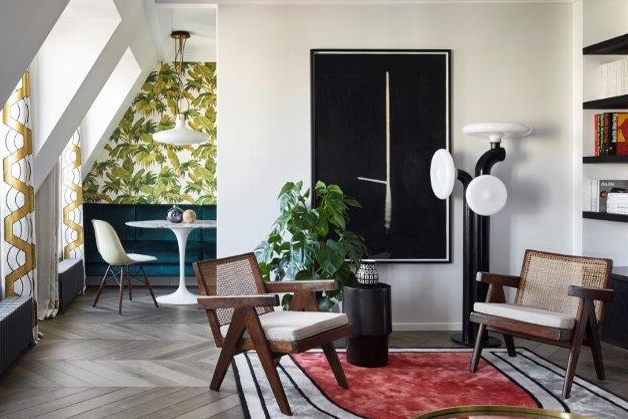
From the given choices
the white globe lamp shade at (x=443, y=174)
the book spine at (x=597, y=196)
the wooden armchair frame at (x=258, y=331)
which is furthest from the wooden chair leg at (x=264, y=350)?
the book spine at (x=597, y=196)

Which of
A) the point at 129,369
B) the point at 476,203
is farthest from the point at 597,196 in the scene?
the point at 129,369

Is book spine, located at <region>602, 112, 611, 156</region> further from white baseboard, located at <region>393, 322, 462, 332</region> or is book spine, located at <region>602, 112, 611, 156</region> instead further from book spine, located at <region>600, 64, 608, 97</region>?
white baseboard, located at <region>393, 322, 462, 332</region>

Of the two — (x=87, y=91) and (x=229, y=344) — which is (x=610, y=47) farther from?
(x=87, y=91)

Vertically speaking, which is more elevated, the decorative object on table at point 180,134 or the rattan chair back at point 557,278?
the decorative object on table at point 180,134

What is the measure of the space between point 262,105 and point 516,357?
8.27 ft

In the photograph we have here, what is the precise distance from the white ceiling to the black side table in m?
2.53

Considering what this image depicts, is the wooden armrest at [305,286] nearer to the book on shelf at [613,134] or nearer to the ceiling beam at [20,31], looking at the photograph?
the ceiling beam at [20,31]

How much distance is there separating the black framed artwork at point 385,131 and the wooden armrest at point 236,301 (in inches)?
73.1

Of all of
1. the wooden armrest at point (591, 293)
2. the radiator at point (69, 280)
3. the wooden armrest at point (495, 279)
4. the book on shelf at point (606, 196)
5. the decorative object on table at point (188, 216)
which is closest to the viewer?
the wooden armrest at point (591, 293)

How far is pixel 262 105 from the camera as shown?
528cm

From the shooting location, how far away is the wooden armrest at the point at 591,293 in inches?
147

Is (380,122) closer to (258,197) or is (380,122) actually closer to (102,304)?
(258,197)

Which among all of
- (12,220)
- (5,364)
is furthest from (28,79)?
(5,364)

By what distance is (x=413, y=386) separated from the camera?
3.79m
